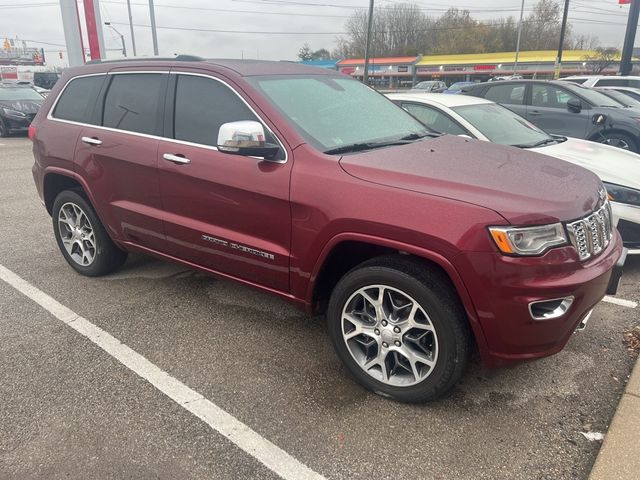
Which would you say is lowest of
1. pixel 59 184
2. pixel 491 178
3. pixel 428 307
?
pixel 428 307

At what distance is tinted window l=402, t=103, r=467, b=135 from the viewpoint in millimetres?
5395

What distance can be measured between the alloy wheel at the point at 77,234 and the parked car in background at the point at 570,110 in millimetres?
6717

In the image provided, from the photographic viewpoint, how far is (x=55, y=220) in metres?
4.67

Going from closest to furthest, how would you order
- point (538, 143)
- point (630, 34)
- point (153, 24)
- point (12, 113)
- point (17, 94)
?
point (538, 143) → point (12, 113) → point (17, 94) → point (630, 34) → point (153, 24)

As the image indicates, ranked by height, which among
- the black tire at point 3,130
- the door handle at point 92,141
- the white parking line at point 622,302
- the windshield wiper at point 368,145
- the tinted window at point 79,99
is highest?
the tinted window at point 79,99

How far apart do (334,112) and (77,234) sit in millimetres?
2644

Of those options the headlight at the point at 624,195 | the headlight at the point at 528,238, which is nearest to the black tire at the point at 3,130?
the headlight at the point at 624,195

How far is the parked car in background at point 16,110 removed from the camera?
611 inches

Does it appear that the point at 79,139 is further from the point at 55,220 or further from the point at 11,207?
the point at 11,207

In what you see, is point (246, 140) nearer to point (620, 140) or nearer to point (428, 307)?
point (428, 307)

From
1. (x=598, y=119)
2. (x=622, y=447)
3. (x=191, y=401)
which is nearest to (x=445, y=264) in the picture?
(x=622, y=447)

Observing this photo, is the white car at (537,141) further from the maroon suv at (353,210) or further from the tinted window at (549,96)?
the tinted window at (549,96)

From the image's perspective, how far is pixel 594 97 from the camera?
328 inches

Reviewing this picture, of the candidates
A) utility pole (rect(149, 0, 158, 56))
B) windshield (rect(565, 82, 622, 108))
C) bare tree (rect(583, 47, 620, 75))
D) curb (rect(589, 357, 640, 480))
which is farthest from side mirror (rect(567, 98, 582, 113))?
bare tree (rect(583, 47, 620, 75))
